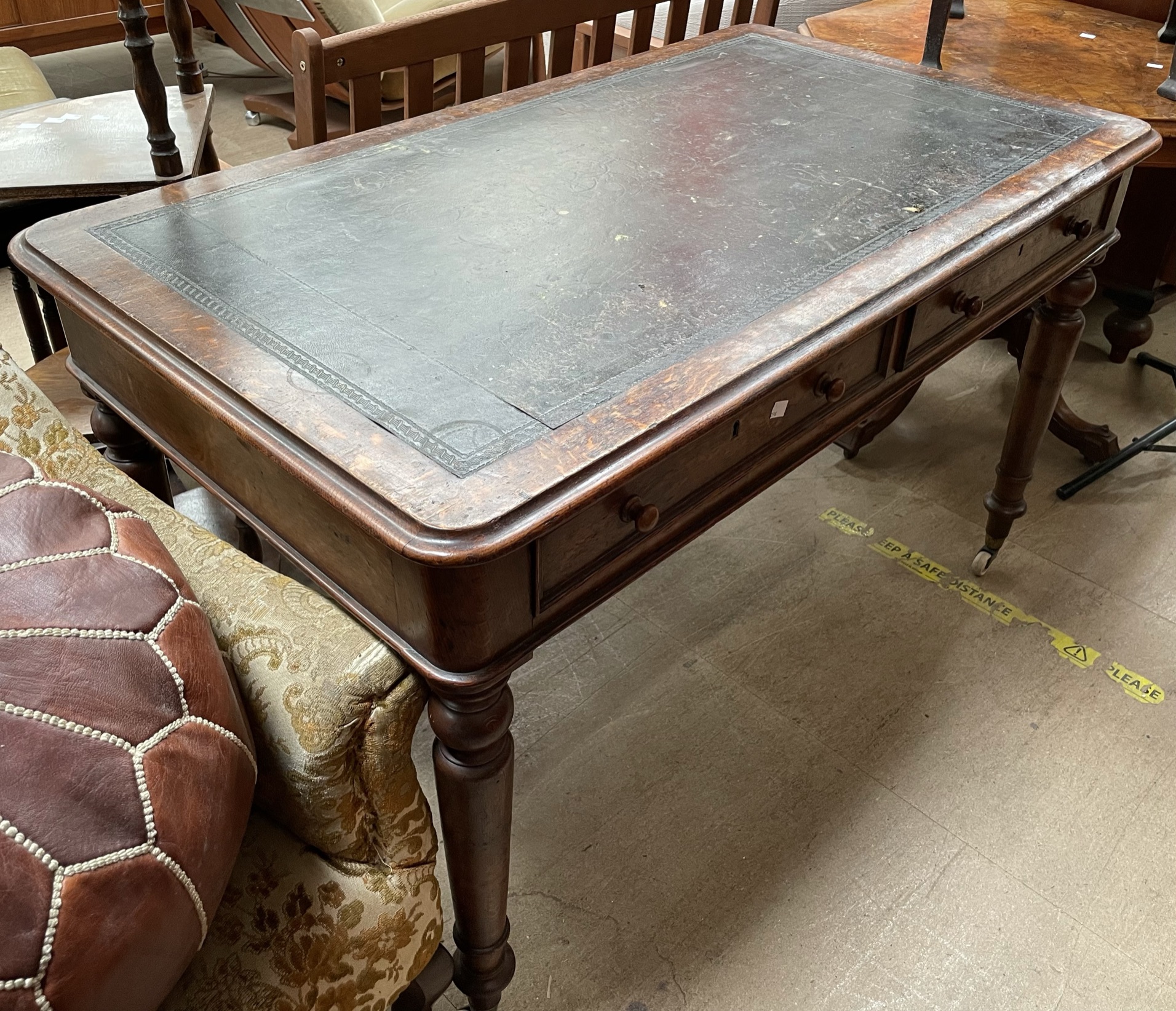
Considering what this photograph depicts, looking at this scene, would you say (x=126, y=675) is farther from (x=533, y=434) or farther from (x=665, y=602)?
(x=665, y=602)

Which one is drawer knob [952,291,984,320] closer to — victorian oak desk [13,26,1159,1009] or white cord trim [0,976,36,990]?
victorian oak desk [13,26,1159,1009]

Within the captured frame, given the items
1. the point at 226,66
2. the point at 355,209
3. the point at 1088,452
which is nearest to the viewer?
the point at 355,209

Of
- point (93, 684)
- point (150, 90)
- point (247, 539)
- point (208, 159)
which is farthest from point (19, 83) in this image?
point (93, 684)

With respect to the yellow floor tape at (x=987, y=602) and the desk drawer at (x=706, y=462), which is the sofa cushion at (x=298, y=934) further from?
the yellow floor tape at (x=987, y=602)

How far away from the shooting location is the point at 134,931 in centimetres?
62

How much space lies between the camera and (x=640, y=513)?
99cm

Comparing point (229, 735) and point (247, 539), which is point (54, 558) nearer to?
point (229, 735)

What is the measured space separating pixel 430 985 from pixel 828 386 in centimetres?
79

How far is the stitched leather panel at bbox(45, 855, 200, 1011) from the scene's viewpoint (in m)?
0.59

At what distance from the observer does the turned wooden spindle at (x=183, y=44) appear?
1819 mm

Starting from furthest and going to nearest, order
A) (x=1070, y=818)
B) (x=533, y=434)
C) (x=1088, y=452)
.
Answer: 1. (x=1088, y=452)
2. (x=1070, y=818)
3. (x=533, y=434)

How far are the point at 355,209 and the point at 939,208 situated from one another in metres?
0.71

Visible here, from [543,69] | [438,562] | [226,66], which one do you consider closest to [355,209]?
[438,562]

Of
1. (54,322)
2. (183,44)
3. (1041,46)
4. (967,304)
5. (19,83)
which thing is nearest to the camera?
(967,304)
